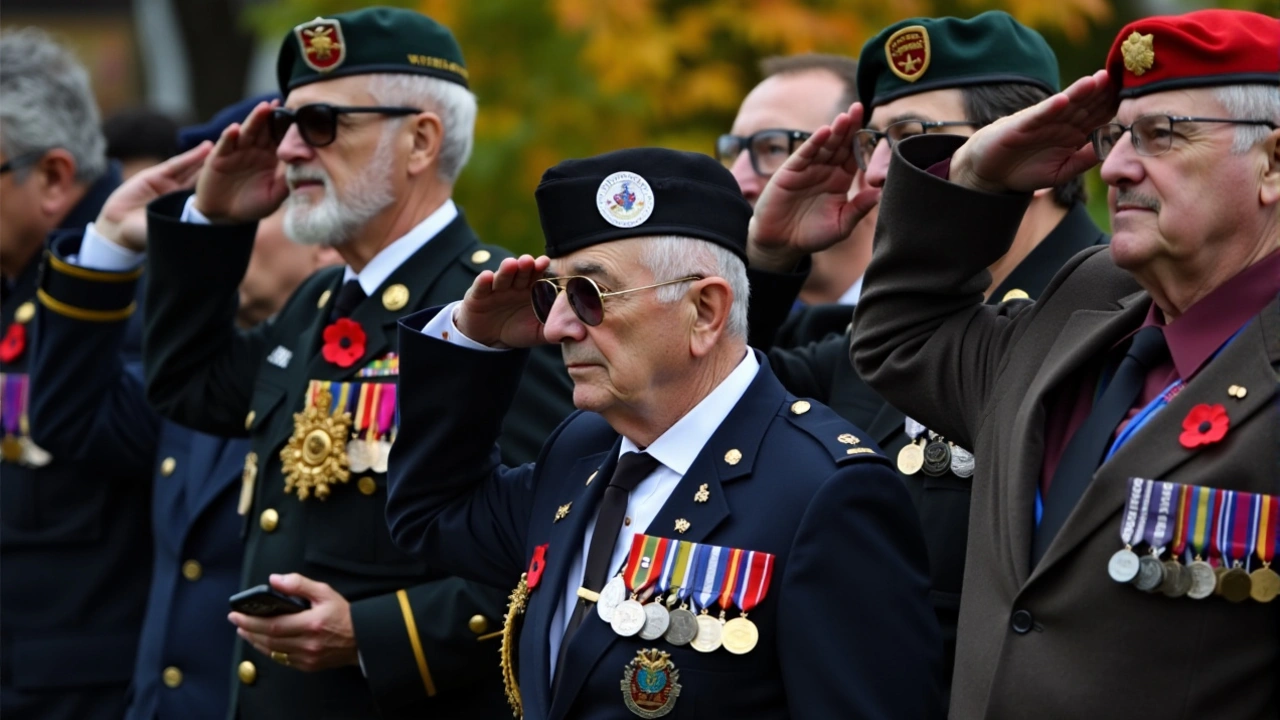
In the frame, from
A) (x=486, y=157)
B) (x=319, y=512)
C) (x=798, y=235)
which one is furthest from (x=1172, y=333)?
(x=486, y=157)

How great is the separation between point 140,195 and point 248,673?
1.85 metres

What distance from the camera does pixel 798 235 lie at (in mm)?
4785

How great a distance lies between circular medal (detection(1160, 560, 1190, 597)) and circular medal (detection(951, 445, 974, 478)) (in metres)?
1.11

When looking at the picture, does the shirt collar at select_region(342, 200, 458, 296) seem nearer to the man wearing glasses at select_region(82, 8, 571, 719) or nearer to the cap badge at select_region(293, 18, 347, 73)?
the man wearing glasses at select_region(82, 8, 571, 719)

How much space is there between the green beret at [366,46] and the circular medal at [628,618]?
2359 mm

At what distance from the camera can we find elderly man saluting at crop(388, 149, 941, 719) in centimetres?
337

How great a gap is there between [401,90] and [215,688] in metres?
2.01

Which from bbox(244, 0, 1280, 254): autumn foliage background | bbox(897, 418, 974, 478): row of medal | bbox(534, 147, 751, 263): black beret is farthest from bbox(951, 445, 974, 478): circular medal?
bbox(244, 0, 1280, 254): autumn foliage background

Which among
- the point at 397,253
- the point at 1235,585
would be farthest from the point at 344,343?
the point at 1235,585

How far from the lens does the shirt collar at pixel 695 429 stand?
3.67 m

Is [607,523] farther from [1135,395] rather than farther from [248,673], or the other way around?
[248,673]

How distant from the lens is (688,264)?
3.73m

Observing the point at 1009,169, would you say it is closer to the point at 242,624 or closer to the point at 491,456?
the point at 491,456

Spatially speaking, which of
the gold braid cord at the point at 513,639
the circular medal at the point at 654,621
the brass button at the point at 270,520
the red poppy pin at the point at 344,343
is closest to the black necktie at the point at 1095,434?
the circular medal at the point at 654,621
